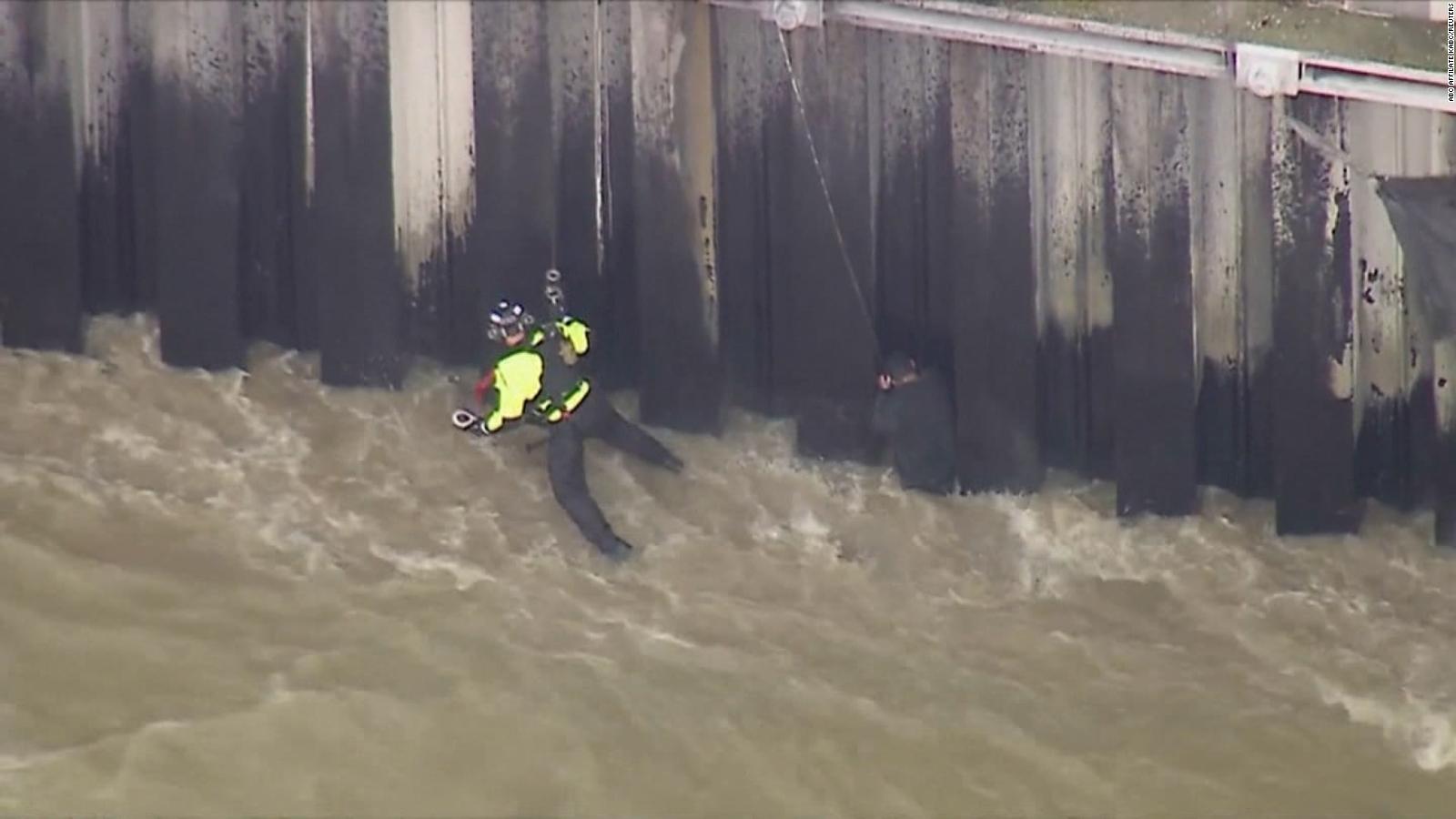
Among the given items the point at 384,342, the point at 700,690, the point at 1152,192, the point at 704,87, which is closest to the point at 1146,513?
A: the point at 1152,192

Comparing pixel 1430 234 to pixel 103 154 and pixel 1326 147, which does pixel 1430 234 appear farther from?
pixel 103 154

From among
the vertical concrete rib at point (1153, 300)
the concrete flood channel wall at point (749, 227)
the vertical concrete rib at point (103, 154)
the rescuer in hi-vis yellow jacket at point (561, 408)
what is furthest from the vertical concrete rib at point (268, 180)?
the vertical concrete rib at point (1153, 300)

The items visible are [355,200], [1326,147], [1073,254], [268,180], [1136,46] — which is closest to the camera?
[1136,46]

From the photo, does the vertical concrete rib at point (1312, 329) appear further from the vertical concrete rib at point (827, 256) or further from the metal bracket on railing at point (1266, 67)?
the vertical concrete rib at point (827, 256)

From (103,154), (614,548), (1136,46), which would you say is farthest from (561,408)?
(1136,46)

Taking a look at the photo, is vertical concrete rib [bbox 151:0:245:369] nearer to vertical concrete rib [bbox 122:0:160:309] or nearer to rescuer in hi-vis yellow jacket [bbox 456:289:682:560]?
vertical concrete rib [bbox 122:0:160:309]

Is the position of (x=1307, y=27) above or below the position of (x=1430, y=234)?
above
